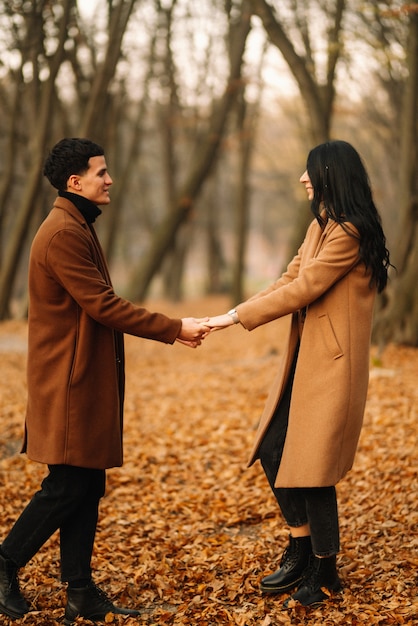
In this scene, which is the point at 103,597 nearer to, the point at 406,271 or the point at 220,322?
the point at 220,322

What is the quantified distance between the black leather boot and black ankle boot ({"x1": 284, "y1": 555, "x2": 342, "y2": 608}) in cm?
90

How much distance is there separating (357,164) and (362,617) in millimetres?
2125

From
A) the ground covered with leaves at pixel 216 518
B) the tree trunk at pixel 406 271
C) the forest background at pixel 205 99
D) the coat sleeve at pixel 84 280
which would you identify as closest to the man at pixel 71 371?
the coat sleeve at pixel 84 280

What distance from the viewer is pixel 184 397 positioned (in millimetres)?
9328

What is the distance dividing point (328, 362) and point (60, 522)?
1.48 meters

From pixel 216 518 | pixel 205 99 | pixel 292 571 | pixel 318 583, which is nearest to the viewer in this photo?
pixel 318 583

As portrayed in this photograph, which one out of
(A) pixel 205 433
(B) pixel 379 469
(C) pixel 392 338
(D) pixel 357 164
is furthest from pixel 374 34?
(D) pixel 357 164

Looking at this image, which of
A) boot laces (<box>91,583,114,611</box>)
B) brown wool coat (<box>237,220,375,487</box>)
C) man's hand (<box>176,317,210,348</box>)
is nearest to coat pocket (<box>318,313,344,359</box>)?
brown wool coat (<box>237,220,375,487</box>)

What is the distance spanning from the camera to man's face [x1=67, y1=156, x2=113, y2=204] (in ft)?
Result: 11.7

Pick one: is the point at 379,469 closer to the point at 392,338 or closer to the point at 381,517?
the point at 381,517

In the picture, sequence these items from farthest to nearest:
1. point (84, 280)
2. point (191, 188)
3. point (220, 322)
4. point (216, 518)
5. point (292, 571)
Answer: point (191, 188) → point (216, 518) → point (220, 322) → point (292, 571) → point (84, 280)

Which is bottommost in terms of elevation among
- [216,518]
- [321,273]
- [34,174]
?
[216,518]

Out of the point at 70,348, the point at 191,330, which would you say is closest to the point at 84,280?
the point at 70,348

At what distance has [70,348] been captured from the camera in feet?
11.4
